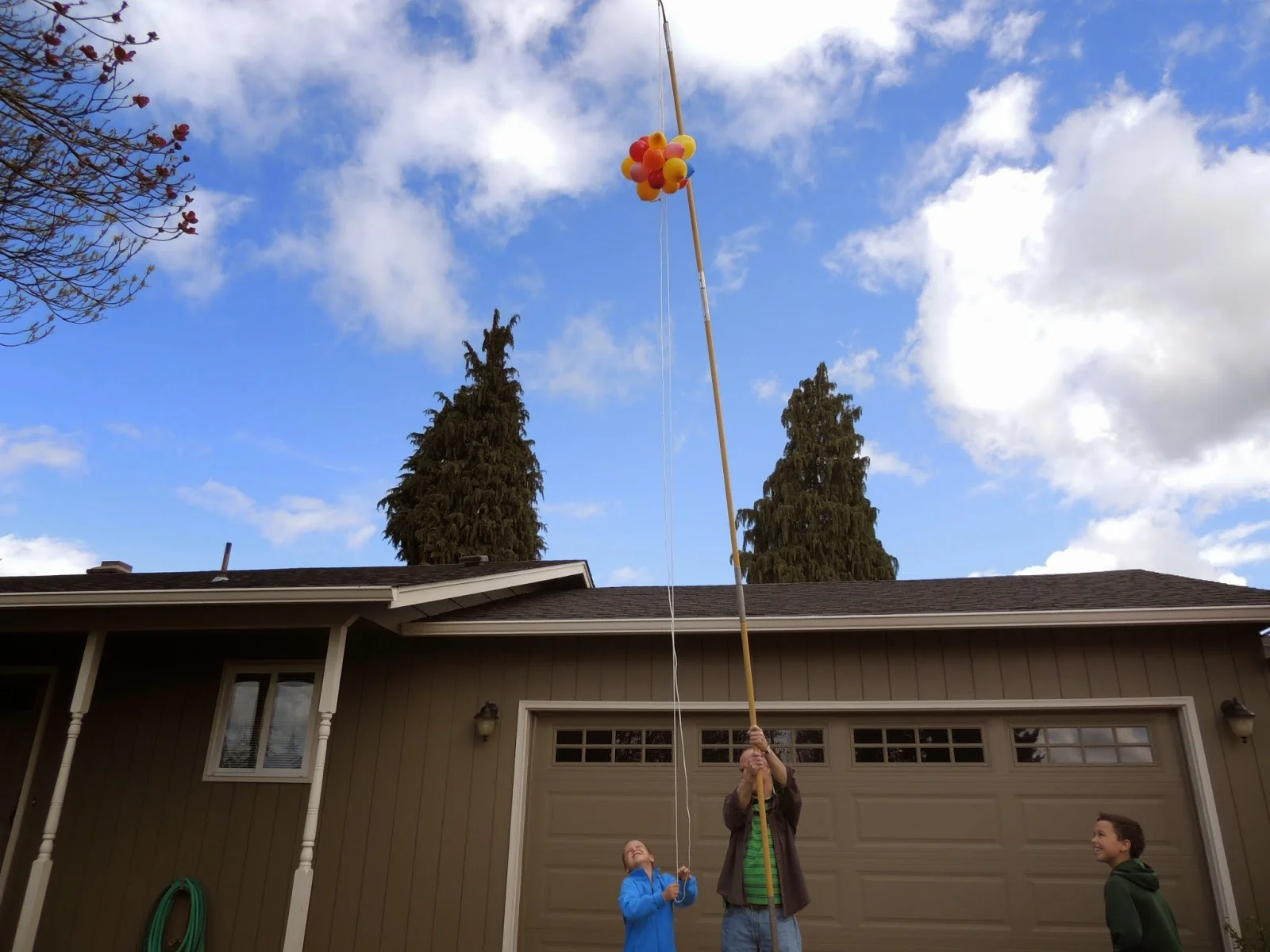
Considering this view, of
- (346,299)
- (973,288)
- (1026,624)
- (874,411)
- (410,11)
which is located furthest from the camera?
(874,411)

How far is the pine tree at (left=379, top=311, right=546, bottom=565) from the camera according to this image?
18625 millimetres

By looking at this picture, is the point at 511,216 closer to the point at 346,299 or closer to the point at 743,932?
the point at 346,299

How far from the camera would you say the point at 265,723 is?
6.19m

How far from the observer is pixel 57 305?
432 centimetres

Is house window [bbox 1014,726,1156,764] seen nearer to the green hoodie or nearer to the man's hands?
the green hoodie

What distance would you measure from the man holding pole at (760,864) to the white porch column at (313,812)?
2.63 meters

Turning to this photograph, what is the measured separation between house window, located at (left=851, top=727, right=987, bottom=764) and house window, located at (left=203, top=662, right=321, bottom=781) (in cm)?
390

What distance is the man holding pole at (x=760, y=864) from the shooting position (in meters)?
3.34

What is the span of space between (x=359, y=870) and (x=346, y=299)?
33.5 ft

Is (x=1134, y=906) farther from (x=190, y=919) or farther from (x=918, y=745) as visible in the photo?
(x=190, y=919)

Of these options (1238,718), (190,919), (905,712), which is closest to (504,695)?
(190,919)

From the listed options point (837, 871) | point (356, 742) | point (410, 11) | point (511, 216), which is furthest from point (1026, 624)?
point (511, 216)

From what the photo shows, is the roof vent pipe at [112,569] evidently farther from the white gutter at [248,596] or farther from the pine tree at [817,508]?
the pine tree at [817,508]

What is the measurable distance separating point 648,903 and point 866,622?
2.67 metres
